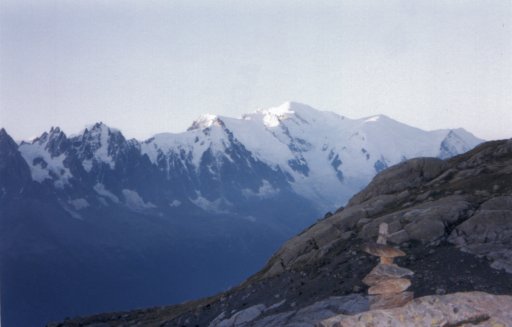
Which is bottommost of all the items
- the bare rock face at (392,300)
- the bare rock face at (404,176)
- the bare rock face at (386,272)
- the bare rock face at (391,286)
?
the bare rock face at (392,300)

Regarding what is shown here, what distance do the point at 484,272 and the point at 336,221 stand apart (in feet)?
58.5

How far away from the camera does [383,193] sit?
62938 millimetres

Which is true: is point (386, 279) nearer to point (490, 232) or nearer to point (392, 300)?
point (392, 300)

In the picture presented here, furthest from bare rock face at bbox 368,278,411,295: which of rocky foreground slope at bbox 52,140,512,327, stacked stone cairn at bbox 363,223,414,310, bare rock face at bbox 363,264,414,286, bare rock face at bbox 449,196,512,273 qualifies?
bare rock face at bbox 449,196,512,273

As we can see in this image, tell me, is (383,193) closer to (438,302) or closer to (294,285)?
(294,285)

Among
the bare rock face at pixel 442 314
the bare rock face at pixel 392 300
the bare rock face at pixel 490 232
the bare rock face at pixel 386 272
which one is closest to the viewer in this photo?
the bare rock face at pixel 386 272

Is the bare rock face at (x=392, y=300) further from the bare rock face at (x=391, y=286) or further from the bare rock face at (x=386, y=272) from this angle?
the bare rock face at (x=386, y=272)

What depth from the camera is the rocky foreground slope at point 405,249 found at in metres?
41.9

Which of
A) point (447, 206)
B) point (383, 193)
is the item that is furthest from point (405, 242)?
point (383, 193)

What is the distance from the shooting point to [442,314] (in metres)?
36.5

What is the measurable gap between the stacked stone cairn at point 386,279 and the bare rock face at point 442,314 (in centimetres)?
56

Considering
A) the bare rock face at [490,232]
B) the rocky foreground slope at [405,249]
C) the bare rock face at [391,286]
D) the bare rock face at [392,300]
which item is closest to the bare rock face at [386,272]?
the bare rock face at [391,286]

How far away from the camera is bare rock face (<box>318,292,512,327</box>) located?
35.6m

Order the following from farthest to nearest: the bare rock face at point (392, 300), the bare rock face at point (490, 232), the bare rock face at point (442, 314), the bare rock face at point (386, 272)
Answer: the bare rock face at point (490, 232) < the bare rock face at point (392, 300) < the bare rock face at point (442, 314) < the bare rock face at point (386, 272)
